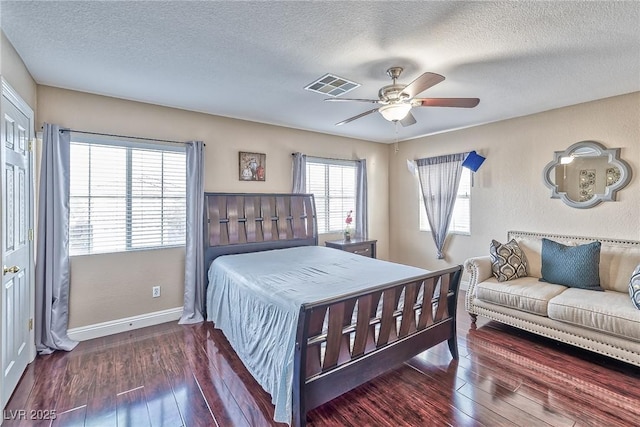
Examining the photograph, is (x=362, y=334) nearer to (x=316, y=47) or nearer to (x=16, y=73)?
(x=316, y=47)

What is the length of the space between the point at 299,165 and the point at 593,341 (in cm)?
383

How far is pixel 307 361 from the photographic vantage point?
5.99ft

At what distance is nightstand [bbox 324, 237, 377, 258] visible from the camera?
4719mm

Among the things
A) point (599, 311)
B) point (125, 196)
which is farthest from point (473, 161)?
point (125, 196)

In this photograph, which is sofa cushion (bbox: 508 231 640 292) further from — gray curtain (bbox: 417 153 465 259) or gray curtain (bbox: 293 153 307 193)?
gray curtain (bbox: 293 153 307 193)

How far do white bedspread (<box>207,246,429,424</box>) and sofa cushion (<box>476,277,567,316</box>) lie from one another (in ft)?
3.76

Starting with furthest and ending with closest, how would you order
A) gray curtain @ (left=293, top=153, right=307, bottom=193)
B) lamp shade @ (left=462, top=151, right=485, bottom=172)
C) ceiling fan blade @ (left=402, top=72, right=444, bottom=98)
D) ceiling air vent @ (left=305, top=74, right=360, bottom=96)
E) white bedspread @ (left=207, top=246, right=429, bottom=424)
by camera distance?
gray curtain @ (left=293, top=153, right=307, bottom=193) → lamp shade @ (left=462, top=151, right=485, bottom=172) → ceiling air vent @ (left=305, top=74, right=360, bottom=96) → ceiling fan blade @ (left=402, top=72, right=444, bottom=98) → white bedspread @ (left=207, top=246, right=429, bottom=424)

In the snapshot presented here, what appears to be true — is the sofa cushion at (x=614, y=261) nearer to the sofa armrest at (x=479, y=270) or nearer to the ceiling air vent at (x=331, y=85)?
the sofa armrest at (x=479, y=270)

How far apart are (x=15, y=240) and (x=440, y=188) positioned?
5.14 m

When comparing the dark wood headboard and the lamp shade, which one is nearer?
the dark wood headboard

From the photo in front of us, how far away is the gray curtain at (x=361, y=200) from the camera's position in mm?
5402

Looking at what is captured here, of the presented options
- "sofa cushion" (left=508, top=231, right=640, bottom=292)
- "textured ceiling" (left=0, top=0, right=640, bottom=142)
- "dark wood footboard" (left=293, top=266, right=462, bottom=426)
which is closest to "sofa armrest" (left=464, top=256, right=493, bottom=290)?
"sofa cushion" (left=508, top=231, right=640, bottom=292)

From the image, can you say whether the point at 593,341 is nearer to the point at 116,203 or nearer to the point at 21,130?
the point at 116,203

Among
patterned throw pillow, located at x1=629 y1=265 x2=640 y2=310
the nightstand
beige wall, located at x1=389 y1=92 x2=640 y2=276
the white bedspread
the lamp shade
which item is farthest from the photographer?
the nightstand
